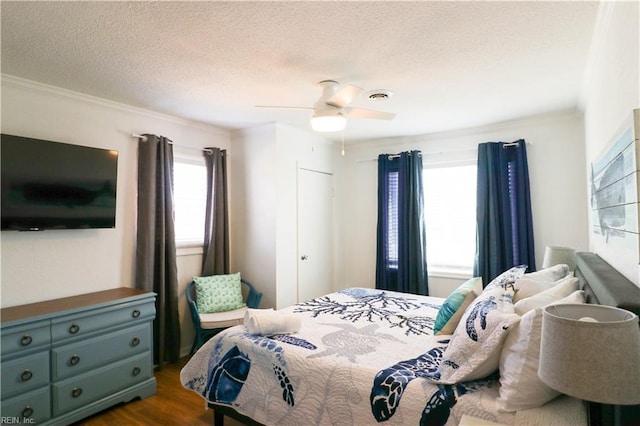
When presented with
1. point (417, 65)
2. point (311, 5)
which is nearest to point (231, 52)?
point (311, 5)

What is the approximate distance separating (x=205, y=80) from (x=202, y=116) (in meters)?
1.05

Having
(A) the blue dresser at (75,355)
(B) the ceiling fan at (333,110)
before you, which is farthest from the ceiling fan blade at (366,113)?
(A) the blue dresser at (75,355)

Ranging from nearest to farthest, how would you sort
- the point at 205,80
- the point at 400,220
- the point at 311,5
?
the point at 311,5
the point at 205,80
the point at 400,220

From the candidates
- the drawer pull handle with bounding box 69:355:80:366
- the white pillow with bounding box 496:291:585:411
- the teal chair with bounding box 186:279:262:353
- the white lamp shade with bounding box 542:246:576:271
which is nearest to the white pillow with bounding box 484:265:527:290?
the white lamp shade with bounding box 542:246:576:271

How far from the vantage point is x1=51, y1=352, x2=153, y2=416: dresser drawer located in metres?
2.47

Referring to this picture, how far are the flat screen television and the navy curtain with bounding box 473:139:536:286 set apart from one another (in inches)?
151

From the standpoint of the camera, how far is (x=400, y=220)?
4680 mm

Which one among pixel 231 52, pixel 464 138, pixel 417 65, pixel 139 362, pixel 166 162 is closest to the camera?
pixel 231 52

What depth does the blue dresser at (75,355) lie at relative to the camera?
2.27m

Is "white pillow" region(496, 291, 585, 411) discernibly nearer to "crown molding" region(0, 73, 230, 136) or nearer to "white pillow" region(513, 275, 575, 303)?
"white pillow" region(513, 275, 575, 303)

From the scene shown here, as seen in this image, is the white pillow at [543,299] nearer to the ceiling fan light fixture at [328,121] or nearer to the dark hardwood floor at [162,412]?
the ceiling fan light fixture at [328,121]

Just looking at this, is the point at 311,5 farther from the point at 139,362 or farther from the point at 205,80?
the point at 139,362

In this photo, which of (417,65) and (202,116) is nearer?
(417,65)

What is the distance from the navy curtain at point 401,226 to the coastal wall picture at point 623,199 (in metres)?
2.45
